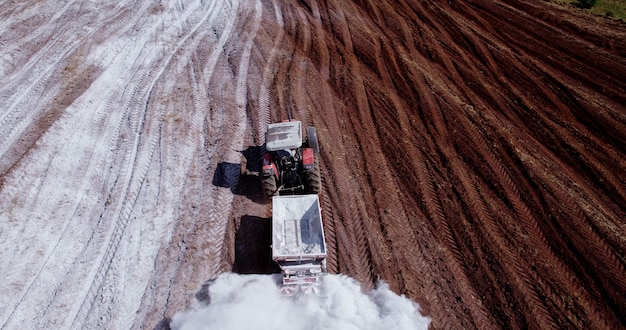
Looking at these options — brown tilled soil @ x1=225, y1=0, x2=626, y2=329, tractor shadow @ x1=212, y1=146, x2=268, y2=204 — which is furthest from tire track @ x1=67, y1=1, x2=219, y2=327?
brown tilled soil @ x1=225, y1=0, x2=626, y2=329

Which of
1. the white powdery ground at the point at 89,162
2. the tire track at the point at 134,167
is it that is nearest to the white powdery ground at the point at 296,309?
the white powdery ground at the point at 89,162

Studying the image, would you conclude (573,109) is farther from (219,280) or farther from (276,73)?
(219,280)

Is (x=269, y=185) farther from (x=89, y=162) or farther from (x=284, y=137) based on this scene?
(x=89, y=162)

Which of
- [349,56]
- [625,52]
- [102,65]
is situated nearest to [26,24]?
[102,65]

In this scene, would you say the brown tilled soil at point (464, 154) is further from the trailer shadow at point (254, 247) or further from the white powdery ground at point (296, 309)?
the white powdery ground at point (296, 309)

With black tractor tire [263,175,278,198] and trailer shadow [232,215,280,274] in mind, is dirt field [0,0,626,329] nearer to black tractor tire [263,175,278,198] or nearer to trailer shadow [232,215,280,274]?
trailer shadow [232,215,280,274]

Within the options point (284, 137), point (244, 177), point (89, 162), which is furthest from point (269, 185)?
point (89, 162)
